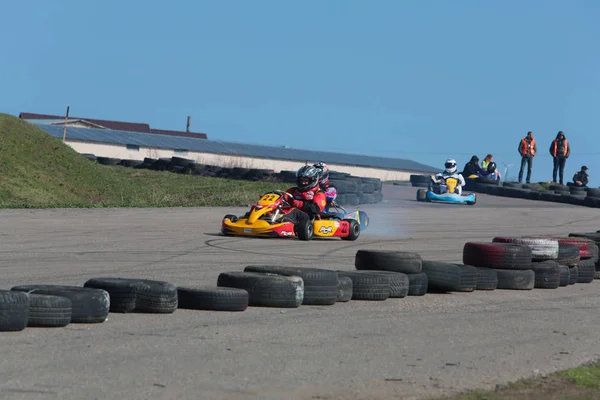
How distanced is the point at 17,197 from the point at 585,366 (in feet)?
60.0

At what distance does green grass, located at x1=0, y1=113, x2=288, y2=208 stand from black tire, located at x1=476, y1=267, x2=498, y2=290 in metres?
13.1

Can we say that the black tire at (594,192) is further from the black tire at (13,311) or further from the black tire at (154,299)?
the black tire at (13,311)

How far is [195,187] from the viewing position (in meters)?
28.5

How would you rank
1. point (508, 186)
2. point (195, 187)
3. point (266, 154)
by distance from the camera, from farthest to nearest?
point (266, 154), point (508, 186), point (195, 187)

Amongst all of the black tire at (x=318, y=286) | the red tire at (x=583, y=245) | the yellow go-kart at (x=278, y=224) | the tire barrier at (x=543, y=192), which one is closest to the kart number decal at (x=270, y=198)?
the yellow go-kart at (x=278, y=224)

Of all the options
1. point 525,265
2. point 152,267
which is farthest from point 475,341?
point 152,267

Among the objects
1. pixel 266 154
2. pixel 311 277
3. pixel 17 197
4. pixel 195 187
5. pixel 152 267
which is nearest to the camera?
pixel 311 277

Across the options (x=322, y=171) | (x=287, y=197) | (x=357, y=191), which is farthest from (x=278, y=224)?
(x=357, y=191)

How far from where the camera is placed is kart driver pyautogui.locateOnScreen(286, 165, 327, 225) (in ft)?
51.3

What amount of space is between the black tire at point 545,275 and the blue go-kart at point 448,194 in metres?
17.2

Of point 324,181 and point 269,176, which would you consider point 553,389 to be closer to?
point 324,181

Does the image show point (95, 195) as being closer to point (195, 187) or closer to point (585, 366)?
point (195, 187)

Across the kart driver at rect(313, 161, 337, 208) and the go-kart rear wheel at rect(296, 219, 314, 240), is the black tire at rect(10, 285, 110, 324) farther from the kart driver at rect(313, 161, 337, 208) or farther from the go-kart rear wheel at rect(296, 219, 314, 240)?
the kart driver at rect(313, 161, 337, 208)

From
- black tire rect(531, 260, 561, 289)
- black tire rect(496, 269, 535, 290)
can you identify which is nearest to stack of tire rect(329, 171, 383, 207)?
black tire rect(531, 260, 561, 289)
